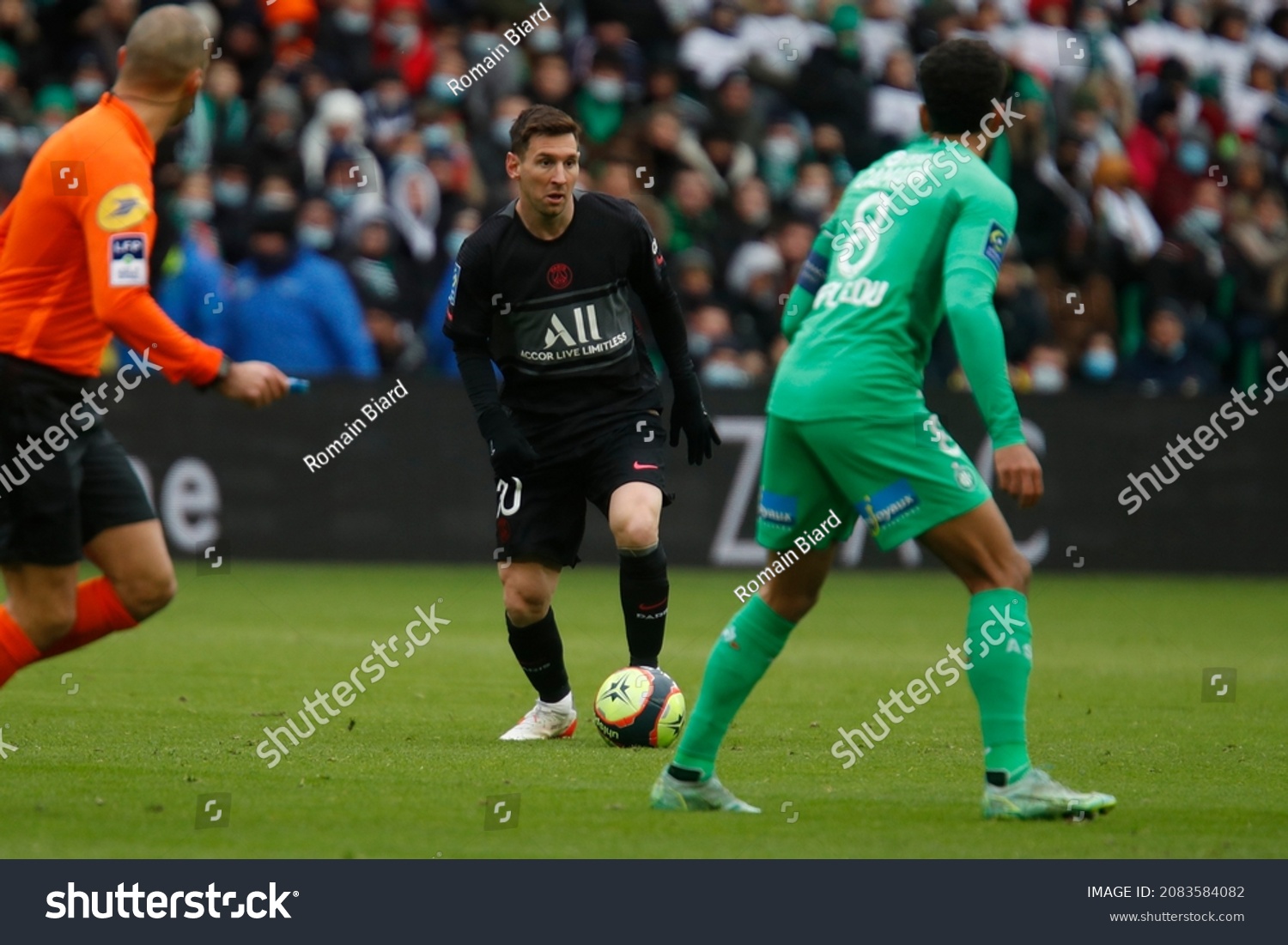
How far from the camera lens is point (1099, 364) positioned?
60.2 ft

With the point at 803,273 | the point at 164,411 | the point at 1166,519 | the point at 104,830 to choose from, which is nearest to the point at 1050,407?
the point at 1166,519

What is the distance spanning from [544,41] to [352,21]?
178 cm

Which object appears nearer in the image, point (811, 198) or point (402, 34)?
point (811, 198)

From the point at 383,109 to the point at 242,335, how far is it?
273 cm

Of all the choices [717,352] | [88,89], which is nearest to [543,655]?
[717,352]

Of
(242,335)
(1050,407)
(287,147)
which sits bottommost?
(1050,407)

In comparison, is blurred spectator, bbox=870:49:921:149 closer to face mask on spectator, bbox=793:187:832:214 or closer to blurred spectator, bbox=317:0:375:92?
face mask on spectator, bbox=793:187:832:214

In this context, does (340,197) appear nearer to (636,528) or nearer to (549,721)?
(549,721)

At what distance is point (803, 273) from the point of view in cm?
647

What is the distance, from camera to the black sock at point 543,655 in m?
8.40

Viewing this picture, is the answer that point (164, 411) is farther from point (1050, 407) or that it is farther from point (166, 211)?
point (1050, 407)
